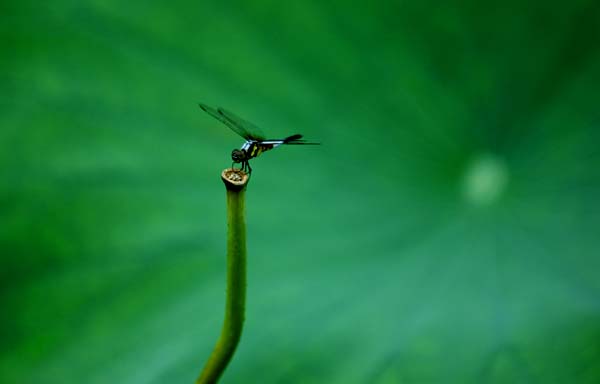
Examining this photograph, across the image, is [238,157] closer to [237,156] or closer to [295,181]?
[237,156]

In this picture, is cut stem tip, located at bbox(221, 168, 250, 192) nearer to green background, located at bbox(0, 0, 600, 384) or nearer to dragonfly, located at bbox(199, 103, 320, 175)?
dragonfly, located at bbox(199, 103, 320, 175)

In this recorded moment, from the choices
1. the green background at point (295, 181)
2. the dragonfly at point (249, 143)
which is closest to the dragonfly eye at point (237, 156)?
the dragonfly at point (249, 143)

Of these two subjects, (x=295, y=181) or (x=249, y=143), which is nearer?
(x=249, y=143)

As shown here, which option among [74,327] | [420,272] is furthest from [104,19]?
[420,272]

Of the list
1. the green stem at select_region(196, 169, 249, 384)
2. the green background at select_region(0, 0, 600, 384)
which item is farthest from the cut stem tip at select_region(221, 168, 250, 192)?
the green background at select_region(0, 0, 600, 384)

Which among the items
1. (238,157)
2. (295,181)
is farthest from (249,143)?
(295,181)

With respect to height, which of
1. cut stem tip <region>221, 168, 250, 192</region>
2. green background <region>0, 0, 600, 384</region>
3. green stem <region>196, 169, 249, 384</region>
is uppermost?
green background <region>0, 0, 600, 384</region>
